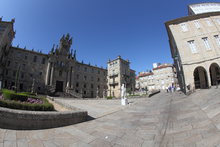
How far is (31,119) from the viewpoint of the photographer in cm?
392

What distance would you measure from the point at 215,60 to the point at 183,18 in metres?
9.18

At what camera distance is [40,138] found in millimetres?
3223

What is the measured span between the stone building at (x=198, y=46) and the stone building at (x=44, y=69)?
1988 centimetres

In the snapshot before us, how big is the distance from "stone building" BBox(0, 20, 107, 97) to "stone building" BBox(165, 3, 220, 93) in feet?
65.2

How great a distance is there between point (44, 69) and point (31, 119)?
35.3 meters

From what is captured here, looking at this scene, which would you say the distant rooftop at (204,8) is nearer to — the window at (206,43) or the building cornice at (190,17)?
the building cornice at (190,17)

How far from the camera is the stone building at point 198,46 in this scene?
15.5 meters

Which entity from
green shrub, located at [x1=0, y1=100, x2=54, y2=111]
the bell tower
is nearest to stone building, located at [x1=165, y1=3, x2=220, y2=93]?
green shrub, located at [x1=0, y1=100, x2=54, y2=111]

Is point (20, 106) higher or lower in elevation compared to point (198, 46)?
lower

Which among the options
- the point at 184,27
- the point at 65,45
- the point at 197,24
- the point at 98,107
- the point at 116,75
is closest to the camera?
the point at 98,107

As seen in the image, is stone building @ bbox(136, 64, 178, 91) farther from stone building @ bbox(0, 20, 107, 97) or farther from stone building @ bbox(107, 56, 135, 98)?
stone building @ bbox(0, 20, 107, 97)

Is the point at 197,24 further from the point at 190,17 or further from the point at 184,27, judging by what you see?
the point at 184,27

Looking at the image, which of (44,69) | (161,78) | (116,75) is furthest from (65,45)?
(161,78)

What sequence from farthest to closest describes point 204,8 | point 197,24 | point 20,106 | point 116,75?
point 116,75 → point 204,8 → point 197,24 → point 20,106
